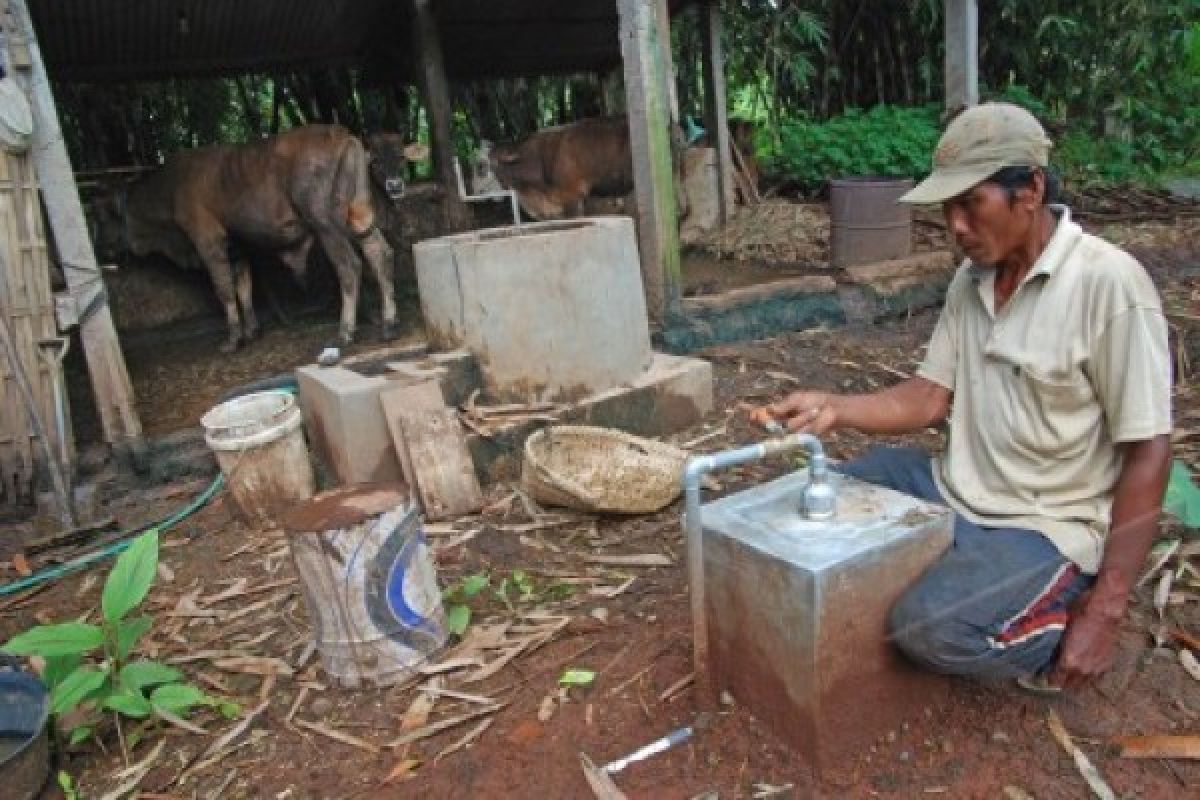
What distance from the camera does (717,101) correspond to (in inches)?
373

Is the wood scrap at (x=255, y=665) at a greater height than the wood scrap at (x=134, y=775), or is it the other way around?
the wood scrap at (x=255, y=665)

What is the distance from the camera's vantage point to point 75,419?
5898mm

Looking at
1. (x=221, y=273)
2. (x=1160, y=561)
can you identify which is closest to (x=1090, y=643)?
(x=1160, y=561)

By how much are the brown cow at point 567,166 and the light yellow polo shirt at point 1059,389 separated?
687cm

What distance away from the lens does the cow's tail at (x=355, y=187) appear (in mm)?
7293


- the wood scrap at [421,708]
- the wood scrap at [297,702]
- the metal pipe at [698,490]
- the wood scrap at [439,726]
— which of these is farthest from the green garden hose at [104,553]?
the metal pipe at [698,490]

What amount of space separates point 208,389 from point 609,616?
14.8ft

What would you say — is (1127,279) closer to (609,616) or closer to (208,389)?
(609,616)

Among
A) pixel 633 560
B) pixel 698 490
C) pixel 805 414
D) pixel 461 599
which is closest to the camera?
pixel 698 490

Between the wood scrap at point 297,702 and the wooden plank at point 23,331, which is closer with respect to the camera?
the wood scrap at point 297,702

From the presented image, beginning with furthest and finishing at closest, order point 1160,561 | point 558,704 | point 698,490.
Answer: point 1160,561
point 558,704
point 698,490

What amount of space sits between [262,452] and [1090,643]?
3.55 metres

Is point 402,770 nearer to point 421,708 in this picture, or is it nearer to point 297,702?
point 421,708

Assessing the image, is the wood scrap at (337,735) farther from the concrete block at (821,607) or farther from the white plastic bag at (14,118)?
the white plastic bag at (14,118)
